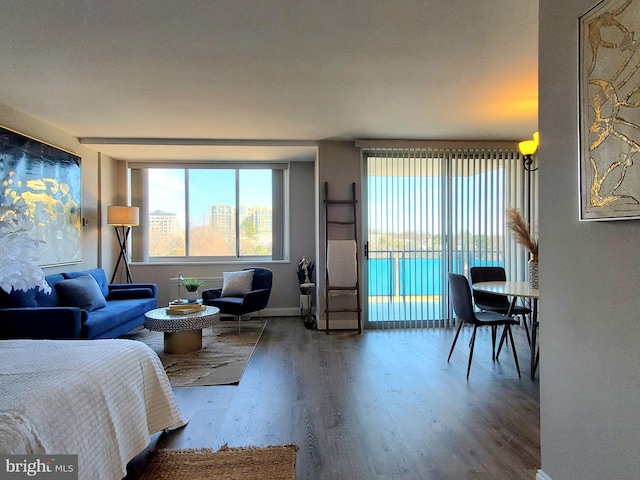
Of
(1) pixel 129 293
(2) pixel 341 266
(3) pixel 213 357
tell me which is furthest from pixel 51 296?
(2) pixel 341 266

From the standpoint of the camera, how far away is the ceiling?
211 cm

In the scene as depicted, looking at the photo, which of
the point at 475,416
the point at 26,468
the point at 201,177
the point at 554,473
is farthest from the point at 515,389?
the point at 201,177

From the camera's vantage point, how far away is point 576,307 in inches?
60.5

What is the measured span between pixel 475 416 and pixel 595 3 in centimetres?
239

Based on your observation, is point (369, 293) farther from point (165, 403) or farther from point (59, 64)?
point (59, 64)

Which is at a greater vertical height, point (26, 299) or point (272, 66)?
point (272, 66)

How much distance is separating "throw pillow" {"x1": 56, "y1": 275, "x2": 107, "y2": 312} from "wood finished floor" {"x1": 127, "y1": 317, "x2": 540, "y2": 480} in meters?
1.80

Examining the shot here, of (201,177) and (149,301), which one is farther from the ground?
(201,177)

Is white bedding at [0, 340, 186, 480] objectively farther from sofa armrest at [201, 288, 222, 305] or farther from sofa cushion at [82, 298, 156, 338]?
sofa armrest at [201, 288, 222, 305]

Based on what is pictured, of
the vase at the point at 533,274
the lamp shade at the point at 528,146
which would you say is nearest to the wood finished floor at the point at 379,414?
the vase at the point at 533,274

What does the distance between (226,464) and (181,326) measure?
6.46 ft

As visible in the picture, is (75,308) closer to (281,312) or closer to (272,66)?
(272,66)

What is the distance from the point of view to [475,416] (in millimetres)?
2490

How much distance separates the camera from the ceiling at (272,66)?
211 centimetres
